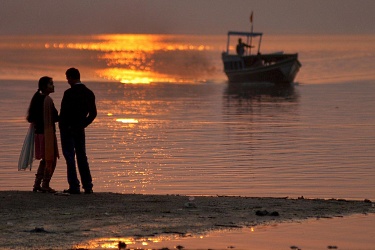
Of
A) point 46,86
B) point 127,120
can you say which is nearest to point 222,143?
point 127,120

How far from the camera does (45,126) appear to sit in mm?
14469

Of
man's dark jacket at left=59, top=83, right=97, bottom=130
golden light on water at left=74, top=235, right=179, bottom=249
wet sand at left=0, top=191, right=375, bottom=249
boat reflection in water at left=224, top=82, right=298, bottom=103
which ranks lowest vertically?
golden light on water at left=74, top=235, right=179, bottom=249

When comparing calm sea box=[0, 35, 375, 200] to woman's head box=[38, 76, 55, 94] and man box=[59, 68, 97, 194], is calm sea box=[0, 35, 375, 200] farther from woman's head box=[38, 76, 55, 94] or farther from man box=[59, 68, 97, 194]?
woman's head box=[38, 76, 55, 94]

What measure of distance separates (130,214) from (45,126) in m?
2.06

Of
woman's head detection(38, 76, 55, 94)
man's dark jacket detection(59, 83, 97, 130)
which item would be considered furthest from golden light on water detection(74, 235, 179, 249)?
woman's head detection(38, 76, 55, 94)

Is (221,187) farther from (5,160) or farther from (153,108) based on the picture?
(153,108)

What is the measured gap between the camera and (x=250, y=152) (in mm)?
21625

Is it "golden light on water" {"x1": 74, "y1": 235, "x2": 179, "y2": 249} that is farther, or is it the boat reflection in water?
the boat reflection in water

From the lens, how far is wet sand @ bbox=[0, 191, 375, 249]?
11906 mm

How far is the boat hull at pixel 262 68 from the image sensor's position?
55.4 metres

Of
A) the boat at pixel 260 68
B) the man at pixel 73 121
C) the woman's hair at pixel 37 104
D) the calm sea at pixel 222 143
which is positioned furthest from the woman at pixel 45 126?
the boat at pixel 260 68

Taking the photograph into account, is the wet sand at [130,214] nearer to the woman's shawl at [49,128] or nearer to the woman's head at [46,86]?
the woman's shawl at [49,128]

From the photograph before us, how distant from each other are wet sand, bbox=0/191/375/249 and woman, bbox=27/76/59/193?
1.45ft

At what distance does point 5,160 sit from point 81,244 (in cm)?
901
